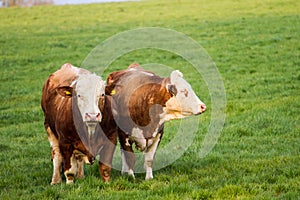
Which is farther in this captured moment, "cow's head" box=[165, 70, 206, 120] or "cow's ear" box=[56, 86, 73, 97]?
"cow's head" box=[165, 70, 206, 120]

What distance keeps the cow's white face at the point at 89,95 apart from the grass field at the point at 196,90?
0.98m

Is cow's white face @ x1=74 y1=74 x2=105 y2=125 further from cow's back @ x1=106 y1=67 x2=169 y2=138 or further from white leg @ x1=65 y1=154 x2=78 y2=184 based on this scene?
white leg @ x1=65 y1=154 x2=78 y2=184

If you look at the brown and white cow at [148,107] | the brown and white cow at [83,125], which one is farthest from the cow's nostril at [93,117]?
the brown and white cow at [148,107]

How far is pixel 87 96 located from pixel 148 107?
3.48ft

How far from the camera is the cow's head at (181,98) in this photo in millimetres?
7934

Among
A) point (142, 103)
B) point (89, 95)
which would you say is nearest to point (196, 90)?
point (142, 103)

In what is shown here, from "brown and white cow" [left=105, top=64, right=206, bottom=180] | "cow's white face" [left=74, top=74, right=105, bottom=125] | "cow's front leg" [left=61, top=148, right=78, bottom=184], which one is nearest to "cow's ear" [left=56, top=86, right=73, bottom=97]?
"cow's white face" [left=74, top=74, right=105, bottom=125]

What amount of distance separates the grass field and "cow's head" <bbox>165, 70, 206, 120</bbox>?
39.2 inches

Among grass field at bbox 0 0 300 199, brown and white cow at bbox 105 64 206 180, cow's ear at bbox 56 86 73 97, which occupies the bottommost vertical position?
grass field at bbox 0 0 300 199

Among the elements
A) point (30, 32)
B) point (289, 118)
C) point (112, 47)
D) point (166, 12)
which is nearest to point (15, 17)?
point (30, 32)

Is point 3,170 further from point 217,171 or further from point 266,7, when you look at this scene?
point 266,7

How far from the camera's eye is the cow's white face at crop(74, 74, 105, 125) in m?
7.23

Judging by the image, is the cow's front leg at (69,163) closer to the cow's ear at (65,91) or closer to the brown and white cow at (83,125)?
the brown and white cow at (83,125)

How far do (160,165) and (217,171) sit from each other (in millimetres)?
1012
